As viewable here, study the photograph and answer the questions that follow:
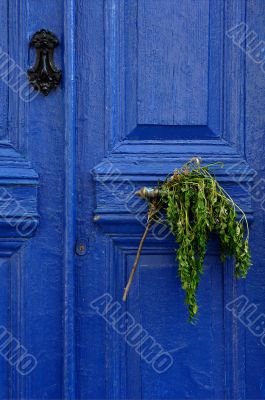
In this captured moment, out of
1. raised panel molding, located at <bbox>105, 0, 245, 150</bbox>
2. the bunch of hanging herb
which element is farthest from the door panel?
the bunch of hanging herb

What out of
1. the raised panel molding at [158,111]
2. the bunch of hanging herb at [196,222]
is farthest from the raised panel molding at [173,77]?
the bunch of hanging herb at [196,222]

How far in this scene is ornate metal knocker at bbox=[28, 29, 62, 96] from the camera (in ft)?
6.75

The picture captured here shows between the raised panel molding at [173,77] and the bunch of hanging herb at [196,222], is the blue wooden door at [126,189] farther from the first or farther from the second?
the bunch of hanging herb at [196,222]

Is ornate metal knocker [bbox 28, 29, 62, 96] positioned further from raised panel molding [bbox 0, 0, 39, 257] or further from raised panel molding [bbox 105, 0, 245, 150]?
raised panel molding [bbox 105, 0, 245, 150]

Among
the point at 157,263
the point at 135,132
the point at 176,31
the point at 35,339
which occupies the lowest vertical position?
the point at 35,339

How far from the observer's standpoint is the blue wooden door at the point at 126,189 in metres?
2.08

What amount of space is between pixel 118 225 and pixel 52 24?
25.7 inches

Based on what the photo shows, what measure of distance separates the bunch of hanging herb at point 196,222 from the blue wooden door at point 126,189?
0.37 feet

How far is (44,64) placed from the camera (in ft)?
6.75

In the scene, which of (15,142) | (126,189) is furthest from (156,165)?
(15,142)

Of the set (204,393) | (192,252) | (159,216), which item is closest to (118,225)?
(159,216)

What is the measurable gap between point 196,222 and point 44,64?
2.20ft

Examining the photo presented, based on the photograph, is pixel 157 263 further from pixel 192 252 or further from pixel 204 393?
pixel 204 393

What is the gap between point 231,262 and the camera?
2.09 m
